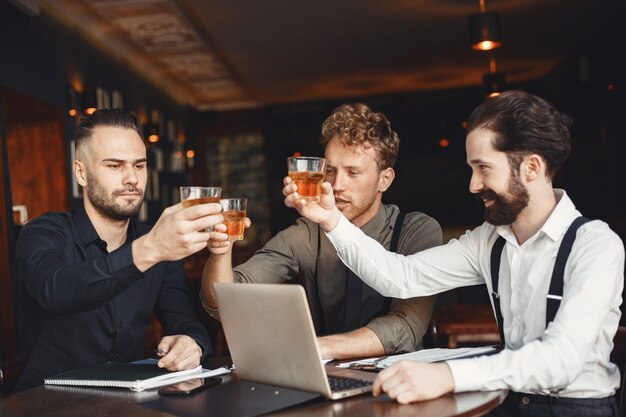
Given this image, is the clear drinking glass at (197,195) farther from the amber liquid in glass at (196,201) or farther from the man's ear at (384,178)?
the man's ear at (384,178)

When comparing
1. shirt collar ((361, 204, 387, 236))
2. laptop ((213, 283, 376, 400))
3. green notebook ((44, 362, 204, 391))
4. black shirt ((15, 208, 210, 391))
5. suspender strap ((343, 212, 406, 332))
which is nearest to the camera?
laptop ((213, 283, 376, 400))

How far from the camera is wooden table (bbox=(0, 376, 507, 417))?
1.40 metres

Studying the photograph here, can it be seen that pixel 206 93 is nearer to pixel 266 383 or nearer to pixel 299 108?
pixel 299 108

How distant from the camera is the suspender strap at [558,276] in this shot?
1.72 metres

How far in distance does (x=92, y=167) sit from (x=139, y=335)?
577mm

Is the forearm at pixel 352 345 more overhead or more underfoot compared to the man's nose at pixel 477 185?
more underfoot

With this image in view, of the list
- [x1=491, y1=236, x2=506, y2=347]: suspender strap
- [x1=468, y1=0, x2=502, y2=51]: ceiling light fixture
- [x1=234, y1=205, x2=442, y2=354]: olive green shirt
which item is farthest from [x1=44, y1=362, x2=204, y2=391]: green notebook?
[x1=468, y1=0, x2=502, y2=51]: ceiling light fixture

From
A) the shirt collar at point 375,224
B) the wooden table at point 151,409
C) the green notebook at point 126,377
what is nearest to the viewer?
the wooden table at point 151,409

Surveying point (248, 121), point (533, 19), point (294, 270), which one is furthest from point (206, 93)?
point (294, 270)

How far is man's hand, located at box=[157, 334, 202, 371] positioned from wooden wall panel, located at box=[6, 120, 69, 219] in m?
4.41

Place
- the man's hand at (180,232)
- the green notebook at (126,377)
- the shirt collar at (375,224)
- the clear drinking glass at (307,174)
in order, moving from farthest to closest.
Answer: the shirt collar at (375,224)
the clear drinking glass at (307,174)
the green notebook at (126,377)
the man's hand at (180,232)

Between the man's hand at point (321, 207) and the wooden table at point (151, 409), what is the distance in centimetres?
58

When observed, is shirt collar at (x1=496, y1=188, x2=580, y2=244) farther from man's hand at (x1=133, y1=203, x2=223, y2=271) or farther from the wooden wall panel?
the wooden wall panel

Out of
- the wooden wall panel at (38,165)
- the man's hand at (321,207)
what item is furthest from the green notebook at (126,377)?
A: the wooden wall panel at (38,165)
